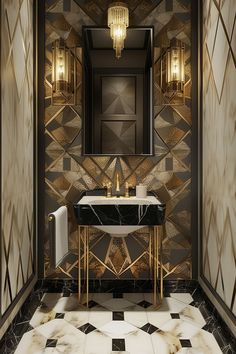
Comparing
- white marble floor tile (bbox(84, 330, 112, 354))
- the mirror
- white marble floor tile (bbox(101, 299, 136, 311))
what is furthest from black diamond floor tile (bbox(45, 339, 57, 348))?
the mirror

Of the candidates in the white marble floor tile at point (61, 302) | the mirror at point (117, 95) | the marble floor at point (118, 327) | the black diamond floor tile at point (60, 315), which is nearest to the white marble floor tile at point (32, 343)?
the marble floor at point (118, 327)

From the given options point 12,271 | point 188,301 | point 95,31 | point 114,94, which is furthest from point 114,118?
point 188,301

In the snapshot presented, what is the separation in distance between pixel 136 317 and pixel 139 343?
0.32 metres

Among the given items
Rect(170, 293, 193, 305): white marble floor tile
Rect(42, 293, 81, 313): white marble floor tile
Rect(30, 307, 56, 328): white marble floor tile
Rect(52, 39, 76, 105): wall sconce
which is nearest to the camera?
Rect(30, 307, 56, 328): white marble floor tile

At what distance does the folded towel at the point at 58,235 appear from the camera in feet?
6.93

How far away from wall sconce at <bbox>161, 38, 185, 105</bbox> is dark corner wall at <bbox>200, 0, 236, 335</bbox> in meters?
0.18

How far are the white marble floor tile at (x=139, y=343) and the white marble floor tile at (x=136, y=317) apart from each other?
0.10 meters

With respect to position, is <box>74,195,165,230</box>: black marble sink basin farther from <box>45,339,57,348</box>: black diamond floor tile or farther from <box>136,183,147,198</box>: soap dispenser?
<box>45,339,57,348</box>: black diamond floor tile

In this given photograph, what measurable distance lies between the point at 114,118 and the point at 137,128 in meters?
0.22

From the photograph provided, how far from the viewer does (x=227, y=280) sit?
1.84m

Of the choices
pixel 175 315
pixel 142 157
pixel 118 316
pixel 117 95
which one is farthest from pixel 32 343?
pixel 117 95

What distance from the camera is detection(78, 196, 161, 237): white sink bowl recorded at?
2146 millimetres

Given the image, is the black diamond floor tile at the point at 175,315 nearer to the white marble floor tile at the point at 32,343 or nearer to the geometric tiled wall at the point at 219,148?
the geometric tiled wall at the point at 219,148

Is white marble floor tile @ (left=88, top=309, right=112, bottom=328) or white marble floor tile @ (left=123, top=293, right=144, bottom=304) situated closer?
white marble floor tile @ (left=88, top=309, right=112, bottom=328)
